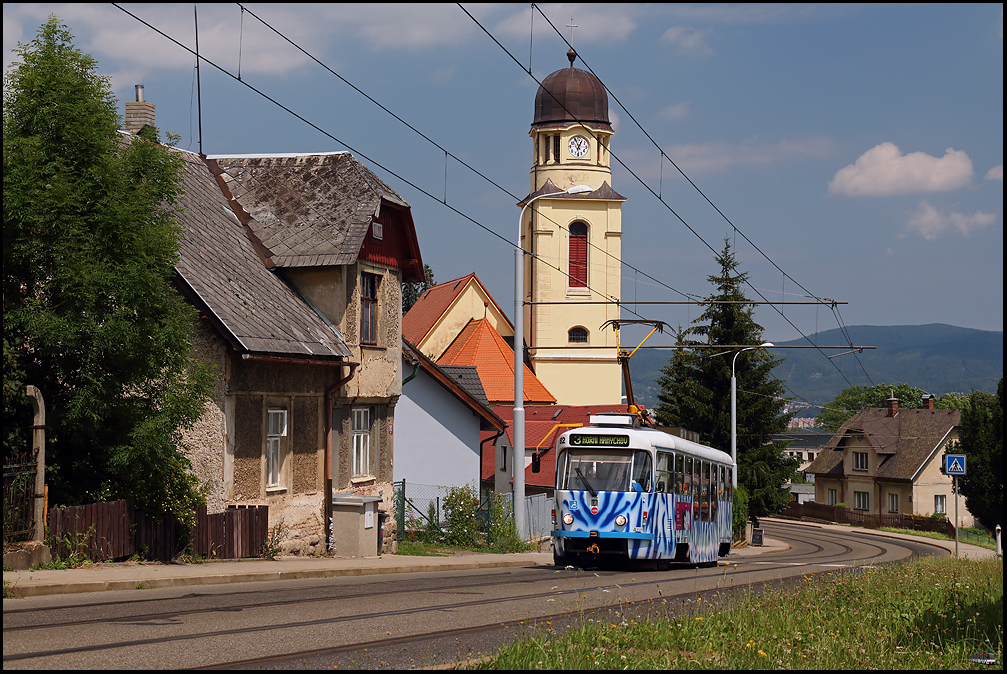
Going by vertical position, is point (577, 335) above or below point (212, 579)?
above

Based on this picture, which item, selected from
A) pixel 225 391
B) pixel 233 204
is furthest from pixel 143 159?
pixel 233 204

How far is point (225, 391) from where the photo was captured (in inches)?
824

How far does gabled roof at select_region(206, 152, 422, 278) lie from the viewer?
25297mm

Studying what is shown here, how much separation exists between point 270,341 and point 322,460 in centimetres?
396

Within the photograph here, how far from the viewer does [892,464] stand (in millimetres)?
91688

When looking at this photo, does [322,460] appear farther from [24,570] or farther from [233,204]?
[24,570]

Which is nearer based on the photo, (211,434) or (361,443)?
(211,434)

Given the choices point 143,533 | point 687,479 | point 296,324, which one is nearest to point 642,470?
point 687,479

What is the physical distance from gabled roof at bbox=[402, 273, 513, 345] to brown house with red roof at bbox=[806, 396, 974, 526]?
39.0 meters

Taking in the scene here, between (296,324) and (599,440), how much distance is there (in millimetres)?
6678

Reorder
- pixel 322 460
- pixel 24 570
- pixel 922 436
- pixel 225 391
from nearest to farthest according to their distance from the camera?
1. pixel 24 570
2. pixel 225 391
3. pixel 322 460
4. pixel 922 436

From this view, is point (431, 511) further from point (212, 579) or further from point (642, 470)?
point (212, 579)

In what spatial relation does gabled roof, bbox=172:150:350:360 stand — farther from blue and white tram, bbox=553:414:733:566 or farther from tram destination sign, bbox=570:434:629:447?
blue and white tram, bbox=553:414:733:566

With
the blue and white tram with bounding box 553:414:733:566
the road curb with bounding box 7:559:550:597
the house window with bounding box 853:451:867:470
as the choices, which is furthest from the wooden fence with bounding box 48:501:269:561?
the house window with bounding box 853:451:867:470
